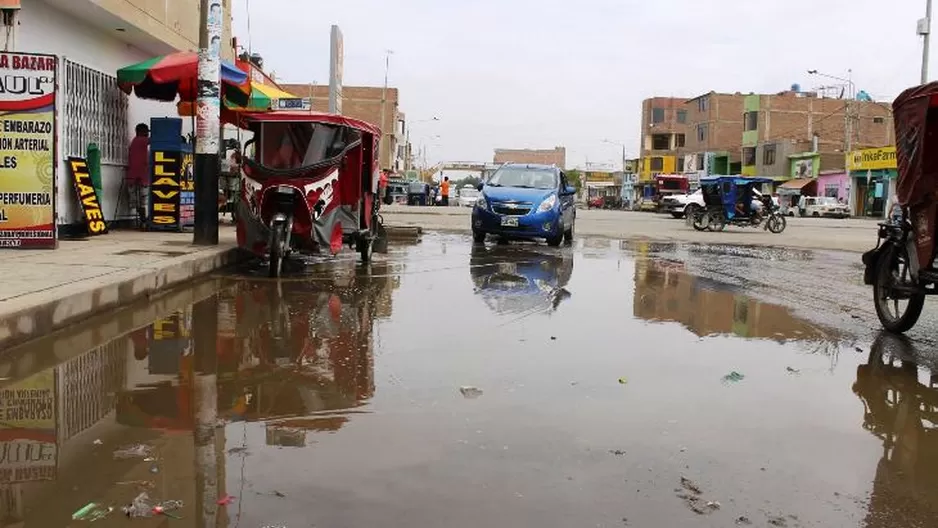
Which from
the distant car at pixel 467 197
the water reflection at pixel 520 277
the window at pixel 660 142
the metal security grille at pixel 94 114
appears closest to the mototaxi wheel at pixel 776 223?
the water reflection at pixel 520 277

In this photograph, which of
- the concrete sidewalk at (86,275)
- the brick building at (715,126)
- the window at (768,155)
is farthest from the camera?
the brick building at (715,126)

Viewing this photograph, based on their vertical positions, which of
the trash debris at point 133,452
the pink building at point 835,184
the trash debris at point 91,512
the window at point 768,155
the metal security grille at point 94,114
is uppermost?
the window at point 768,155

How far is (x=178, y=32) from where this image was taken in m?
15.4

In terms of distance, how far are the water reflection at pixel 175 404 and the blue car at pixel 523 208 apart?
313 inches

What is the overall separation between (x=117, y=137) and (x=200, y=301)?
7254 millimetres

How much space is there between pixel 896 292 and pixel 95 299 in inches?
263

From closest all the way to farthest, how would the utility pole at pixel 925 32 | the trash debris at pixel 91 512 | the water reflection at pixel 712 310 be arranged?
the trash debris at pixel 91 512 < the water reflection at pixel 712 310 < the utility pole at pixel 925 32

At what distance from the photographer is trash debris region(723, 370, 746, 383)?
5188mm

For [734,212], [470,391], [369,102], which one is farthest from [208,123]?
[369,102]

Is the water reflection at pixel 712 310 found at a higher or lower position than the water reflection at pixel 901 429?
higher

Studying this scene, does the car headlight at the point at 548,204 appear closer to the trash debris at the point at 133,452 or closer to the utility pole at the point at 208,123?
the utility pole at the point at 208,123

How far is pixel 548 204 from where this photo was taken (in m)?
15.1

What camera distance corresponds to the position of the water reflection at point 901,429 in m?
3.20

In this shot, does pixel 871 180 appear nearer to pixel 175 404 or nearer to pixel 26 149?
pixel 26 149
